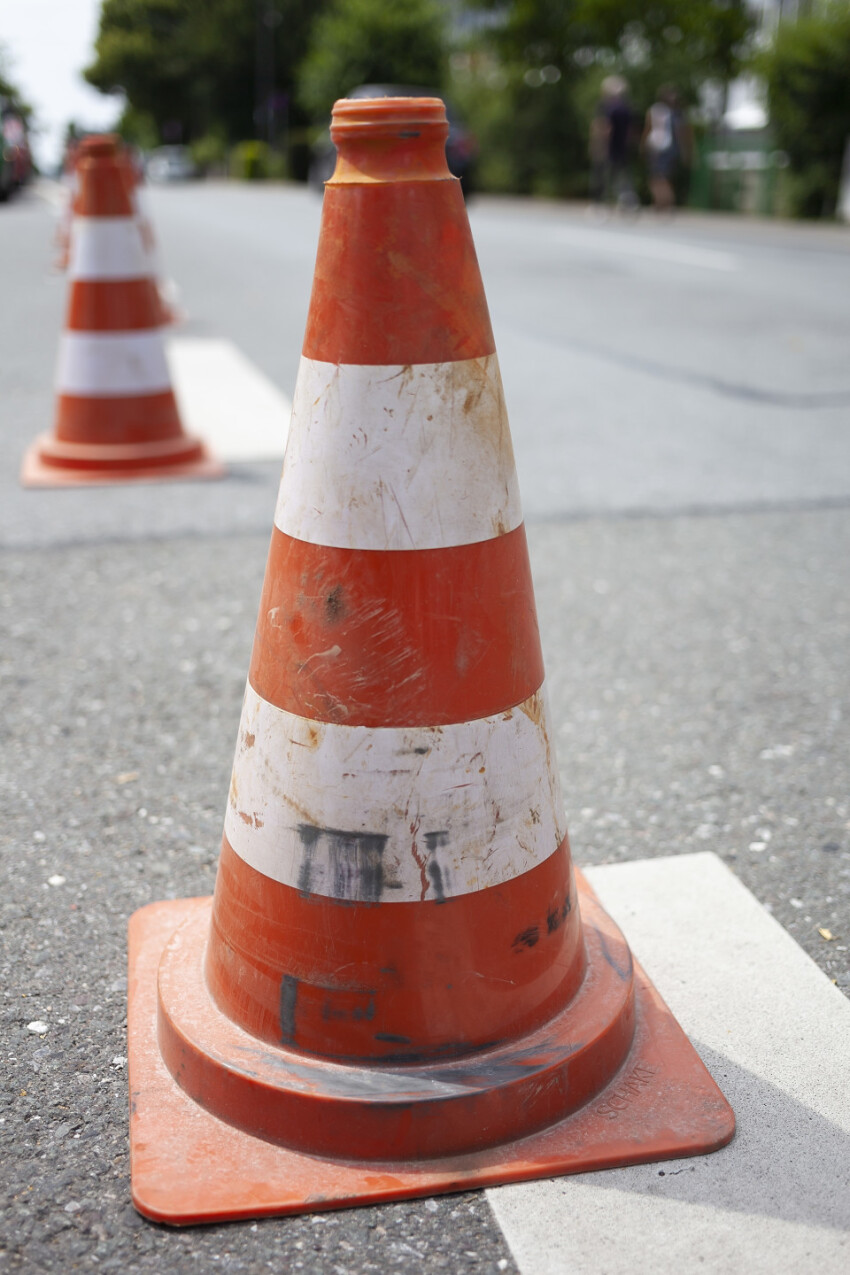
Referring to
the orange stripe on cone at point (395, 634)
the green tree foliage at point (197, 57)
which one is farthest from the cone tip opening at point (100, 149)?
the green tree foliage at point (197, 57)

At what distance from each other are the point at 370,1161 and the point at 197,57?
3222 inches

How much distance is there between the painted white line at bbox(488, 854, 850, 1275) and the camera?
1.59m

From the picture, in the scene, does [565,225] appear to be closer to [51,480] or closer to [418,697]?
[51,480]

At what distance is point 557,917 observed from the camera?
1.88 meters

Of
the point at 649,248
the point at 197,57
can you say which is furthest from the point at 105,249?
the point at 197,57

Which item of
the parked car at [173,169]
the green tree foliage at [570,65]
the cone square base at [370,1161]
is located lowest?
the cone square base at [370,1161]

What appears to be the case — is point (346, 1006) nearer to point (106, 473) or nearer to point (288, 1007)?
point (288, 1007)

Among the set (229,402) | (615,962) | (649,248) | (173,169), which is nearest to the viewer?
(615,962)

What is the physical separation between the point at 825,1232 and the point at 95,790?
1730 millimetres

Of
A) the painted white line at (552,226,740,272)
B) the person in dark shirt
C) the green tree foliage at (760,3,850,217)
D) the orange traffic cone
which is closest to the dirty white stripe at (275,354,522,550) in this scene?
the orange traffic cone

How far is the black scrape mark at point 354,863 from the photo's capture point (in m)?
1.71

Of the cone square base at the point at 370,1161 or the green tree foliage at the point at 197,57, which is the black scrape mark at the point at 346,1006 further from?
the green tree foliage at the point at 197,57

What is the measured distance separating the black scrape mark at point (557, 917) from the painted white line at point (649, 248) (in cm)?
1233

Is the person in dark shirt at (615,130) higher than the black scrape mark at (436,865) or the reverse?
higher
